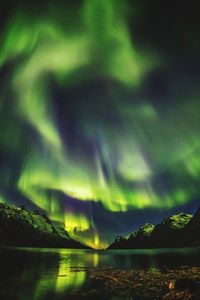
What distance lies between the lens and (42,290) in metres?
36.0

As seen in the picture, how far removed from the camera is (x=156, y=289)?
34.1 meters

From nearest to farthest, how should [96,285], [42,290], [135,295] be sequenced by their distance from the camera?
[135,295] < [42,290] < [96,285]

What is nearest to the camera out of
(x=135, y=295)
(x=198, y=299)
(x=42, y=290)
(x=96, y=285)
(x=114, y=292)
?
(x=198, y=299)

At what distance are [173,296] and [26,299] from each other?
15.9 meters

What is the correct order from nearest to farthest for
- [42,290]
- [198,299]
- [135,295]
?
[198,299] < [135,295] < [42,290]

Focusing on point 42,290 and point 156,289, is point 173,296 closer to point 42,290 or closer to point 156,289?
point 156,289

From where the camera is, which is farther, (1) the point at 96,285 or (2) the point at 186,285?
(1) the point at 96,285

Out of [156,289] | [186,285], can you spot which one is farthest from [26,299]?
[186,285]

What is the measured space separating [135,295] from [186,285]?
9.44 meters

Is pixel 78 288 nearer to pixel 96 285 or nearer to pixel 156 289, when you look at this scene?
pixel 96 285

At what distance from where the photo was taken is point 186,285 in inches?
1426

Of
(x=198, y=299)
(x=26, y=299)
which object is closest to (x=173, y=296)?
(x=198, y=299)

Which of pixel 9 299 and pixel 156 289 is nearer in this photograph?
pixel 9 299

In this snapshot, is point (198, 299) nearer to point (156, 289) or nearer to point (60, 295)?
point (156, 289)
